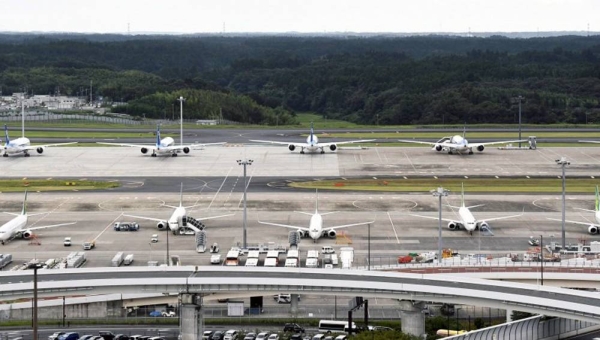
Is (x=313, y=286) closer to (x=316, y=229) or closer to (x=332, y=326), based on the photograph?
(x=332, y=326)

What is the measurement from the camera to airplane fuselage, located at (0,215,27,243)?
395 feet

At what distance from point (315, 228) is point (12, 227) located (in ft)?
103

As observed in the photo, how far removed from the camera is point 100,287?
83.4m

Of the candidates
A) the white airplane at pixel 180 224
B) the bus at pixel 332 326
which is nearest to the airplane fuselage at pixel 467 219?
the white airplane at pixel 180 224

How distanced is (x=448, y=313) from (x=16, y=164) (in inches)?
4451

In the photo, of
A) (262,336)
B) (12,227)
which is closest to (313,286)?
(262,336)

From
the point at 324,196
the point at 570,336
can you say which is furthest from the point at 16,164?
the point at 570,336

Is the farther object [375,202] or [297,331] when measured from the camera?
[375,202]

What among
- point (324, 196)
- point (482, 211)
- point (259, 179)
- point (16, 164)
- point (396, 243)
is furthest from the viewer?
point (16, 164)

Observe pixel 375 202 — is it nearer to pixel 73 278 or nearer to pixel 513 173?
pixel 513 173

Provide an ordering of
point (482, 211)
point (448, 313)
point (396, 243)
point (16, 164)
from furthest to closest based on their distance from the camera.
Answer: point (16, 164), point (482, 211), point (396, 243), point (448, 313)

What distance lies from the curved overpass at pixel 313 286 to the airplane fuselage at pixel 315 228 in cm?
3096

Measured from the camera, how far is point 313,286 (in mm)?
84250

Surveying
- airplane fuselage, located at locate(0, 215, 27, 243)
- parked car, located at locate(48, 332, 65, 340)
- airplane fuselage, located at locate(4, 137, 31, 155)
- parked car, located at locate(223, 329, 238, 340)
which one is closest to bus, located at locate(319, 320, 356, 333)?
parked car, located at locate(223, 329, 238, 340)
